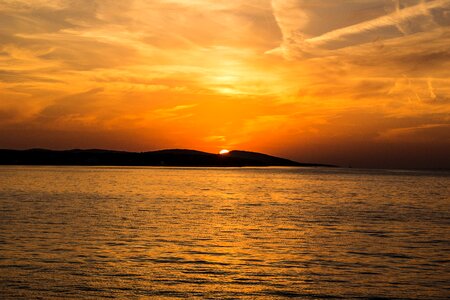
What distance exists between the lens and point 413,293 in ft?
75.8

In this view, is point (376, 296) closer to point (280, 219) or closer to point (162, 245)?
point (162, 245)

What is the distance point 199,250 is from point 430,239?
18.8m

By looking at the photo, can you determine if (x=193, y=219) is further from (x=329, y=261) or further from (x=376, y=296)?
(x=376, y=296)

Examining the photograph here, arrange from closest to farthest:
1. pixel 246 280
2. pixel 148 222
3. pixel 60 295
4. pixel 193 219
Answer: pixel 60 295, pixel 246 280, pixel 148 222, pixel 193 219

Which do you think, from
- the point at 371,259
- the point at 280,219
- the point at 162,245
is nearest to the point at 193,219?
the point at 280,219

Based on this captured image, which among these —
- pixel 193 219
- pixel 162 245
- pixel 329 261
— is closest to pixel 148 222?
pixel 193 219

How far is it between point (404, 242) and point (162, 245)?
17906 millimetres

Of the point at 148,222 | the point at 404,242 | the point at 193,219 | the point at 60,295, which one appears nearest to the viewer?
the point at 60,295

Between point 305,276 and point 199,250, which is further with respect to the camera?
point 199,250

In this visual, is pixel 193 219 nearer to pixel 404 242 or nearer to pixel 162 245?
pixel 162 245

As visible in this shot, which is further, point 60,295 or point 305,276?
point 305,276

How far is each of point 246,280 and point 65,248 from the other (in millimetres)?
13582

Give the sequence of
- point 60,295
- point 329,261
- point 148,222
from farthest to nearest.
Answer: point 148,222
point 329,261
point 60,295

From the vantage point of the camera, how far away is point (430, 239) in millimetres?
40000
